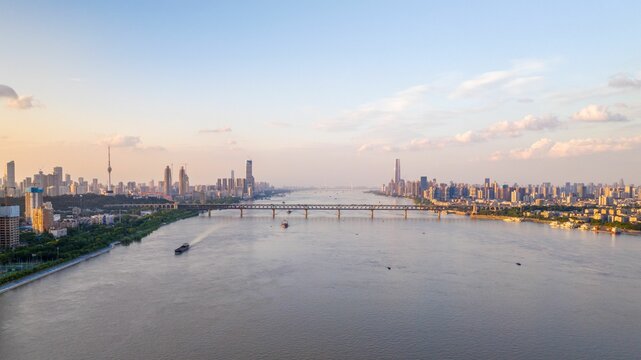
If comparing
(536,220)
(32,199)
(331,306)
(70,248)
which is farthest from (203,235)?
(536,220)

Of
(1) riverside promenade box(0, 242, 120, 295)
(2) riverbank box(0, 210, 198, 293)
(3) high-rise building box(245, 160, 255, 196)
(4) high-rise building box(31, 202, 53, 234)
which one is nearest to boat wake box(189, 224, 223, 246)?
(2) riverbank box(0, 210, 198, 293)

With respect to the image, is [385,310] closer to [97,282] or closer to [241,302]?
[241,302]

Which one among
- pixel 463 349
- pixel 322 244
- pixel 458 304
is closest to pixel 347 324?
pixel 463 349

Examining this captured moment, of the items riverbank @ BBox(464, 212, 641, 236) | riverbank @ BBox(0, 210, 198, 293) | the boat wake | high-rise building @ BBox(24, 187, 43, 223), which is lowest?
riverbank @ BBox(464, 212, 641, 236)

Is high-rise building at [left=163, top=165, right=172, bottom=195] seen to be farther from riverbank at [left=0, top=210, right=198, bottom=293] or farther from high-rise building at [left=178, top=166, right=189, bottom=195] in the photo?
riverbank at [left=0, top=210, right=198, bottom=293]

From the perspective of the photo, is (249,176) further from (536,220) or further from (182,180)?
(536,220)

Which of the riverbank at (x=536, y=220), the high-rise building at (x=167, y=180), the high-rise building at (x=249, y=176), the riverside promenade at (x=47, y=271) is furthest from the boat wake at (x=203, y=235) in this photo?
the high-rise building at (x=249, y=176)

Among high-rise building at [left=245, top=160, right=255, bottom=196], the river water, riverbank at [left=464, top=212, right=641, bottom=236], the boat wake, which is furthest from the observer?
high-rise building at [left=245, top=160, right=255, bottom=196]
